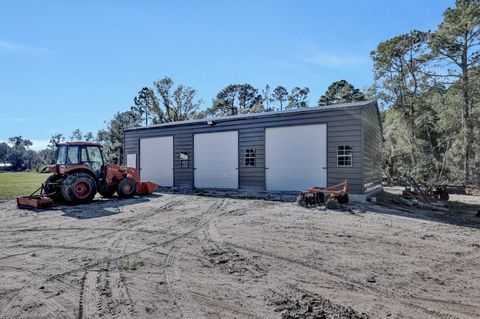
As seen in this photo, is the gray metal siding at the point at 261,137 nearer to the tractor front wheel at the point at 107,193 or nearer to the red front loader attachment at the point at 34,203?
the tractor front wheel at the point at 107,193

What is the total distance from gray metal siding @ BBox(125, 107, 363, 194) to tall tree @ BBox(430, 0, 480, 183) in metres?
8.30

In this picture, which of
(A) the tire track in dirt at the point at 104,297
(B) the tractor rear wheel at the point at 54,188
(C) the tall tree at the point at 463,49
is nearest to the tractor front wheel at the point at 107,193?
(B) the tractor rear wheel at the point at 54,188

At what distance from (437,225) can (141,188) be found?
10.5 m

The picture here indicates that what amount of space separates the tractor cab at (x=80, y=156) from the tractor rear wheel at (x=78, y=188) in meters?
0.59

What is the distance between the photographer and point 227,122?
1412 cm

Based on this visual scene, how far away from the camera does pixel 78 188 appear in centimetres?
1026

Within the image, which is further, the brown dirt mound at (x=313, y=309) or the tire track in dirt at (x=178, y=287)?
the tire track in dirt at (x=178, y=287)

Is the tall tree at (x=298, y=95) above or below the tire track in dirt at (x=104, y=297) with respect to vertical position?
above

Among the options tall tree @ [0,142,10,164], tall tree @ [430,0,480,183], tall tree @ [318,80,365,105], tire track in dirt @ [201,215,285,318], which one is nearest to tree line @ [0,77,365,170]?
tall tree @ [318,80,365,105]

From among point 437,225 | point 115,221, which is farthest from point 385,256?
point 115,221

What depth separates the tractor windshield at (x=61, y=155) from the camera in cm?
1068

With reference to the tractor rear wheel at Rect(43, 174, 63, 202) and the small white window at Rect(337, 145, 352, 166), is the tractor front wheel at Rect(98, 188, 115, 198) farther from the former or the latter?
the small white window at Rect(337, 145, 352, 166)

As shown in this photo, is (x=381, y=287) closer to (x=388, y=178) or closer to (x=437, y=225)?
(x=437, y=225)

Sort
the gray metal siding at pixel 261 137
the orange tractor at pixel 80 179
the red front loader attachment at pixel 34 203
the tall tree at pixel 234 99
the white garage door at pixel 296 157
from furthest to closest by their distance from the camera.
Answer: the tall tree at pixel 234 99 < the white garage door at pixel 296 157 < the gray metal siding at pixel 261 137 < the orange tractor at pixel 80 179 < the red front loader attachment at pixel 34 203
